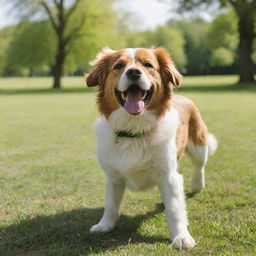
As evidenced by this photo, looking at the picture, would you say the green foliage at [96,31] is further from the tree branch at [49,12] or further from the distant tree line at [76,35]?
the tree branch at [49,12]

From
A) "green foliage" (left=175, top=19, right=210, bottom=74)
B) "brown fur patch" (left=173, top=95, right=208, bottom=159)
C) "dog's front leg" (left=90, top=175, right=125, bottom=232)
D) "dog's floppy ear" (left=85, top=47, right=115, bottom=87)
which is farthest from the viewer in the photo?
"green foliage" (left=175, top=19, right=210, bottom=74)

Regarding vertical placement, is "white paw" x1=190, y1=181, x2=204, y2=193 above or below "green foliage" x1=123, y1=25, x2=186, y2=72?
below

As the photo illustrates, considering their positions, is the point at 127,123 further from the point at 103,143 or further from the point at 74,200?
the point at 74,200

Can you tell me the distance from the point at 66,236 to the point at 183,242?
124cm

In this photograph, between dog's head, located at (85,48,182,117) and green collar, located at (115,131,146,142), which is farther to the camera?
green collar, located at (115,131,146,142)

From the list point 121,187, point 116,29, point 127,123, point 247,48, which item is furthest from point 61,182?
point 116,29

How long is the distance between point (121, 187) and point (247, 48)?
35344 mm

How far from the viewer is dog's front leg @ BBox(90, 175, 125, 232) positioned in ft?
14.7

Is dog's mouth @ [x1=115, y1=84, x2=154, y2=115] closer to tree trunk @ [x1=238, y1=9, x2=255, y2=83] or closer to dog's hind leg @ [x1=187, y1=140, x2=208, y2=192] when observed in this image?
dog's hind leg @ [x1=187, y1=140, x2=208, y2=192]

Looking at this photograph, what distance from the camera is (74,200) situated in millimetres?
5555

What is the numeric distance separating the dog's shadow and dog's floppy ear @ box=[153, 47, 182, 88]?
5.52 ft

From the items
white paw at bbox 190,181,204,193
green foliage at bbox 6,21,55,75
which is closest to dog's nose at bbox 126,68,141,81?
white paw at bbox 190,181,204,193

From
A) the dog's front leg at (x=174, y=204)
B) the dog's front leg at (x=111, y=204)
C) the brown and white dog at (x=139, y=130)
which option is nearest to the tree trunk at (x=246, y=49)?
the brown and white dog at (x=139, y=130)

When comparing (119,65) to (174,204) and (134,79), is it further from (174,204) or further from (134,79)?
(174,204)
